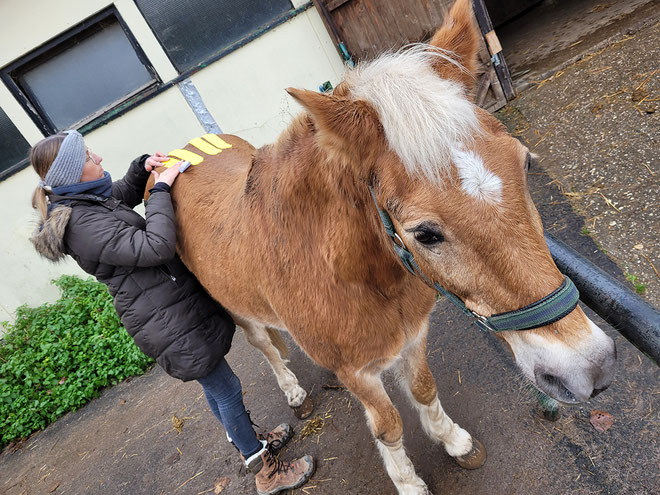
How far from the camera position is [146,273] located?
225cm

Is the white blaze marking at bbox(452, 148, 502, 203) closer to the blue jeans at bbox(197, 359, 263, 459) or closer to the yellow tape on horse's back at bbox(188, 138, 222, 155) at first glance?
the blue jeans at bbox(197, 359, 263, 459)

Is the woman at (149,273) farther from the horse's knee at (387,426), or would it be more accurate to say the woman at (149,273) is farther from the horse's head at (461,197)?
the horse's head at (461,197)

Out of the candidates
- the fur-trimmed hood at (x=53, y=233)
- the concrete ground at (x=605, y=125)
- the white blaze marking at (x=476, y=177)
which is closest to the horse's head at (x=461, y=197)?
the white blaze marking at (x=476, y=177)

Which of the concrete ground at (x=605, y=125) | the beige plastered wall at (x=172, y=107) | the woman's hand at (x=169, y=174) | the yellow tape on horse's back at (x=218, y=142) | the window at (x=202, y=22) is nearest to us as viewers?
the woman's hand at (x=169, y=174)

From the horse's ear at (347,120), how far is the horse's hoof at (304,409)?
95.0 inches

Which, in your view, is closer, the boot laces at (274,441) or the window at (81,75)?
the boot laces at (274,441)

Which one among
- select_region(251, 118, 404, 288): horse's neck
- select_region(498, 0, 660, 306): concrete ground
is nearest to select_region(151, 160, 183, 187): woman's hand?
select_region(251, 118, 404, 288): horse's neck

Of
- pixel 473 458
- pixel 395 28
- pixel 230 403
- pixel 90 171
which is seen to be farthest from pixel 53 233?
pixel 395 28

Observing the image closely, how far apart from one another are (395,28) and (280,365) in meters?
4.38

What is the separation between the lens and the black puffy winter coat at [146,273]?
201cm

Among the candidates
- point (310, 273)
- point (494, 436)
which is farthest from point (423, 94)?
point (494, 436)

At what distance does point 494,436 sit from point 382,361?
0.95 meters

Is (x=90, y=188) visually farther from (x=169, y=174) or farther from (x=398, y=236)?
(x=398, y=236)

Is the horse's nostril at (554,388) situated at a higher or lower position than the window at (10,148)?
lower
